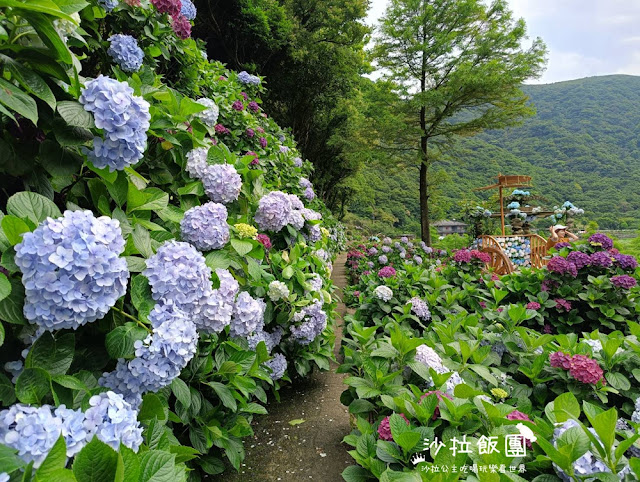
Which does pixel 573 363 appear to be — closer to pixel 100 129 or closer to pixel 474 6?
pixel 100 129

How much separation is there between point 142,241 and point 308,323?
131cm

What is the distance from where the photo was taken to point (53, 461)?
600 mm

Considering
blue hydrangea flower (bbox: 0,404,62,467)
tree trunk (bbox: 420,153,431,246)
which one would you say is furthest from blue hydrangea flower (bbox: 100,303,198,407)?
tree trunk (bbox: 420,153,431,246)

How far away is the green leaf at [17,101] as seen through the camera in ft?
2.60

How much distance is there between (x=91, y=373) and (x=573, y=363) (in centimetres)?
189

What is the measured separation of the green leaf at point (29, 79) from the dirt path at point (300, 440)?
168cm

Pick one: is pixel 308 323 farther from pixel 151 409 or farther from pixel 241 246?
pixel 151 409

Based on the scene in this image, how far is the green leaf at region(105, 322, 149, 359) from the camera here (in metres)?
0.92

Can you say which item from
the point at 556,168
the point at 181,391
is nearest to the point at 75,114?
the point at 181,391

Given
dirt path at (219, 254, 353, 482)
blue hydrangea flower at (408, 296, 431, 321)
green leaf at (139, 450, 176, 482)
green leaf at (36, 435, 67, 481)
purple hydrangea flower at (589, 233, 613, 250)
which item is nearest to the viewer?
green leaf at (36, 435, 67, 481)

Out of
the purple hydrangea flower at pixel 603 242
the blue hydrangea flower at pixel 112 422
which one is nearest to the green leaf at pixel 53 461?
the blue hydrangea flower at pixel 112 422

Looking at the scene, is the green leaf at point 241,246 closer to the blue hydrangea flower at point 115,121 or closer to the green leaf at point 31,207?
the blue hydrangea flower at point 115,121

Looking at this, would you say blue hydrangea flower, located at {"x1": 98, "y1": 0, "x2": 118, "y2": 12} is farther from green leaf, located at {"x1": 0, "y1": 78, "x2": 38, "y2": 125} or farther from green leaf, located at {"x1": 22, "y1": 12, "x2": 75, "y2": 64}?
green leaf, located at {"x1": 0, "y1": 78, "x2": 38, "y2": 125}

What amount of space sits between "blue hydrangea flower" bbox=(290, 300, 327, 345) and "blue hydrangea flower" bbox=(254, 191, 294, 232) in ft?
1.80
